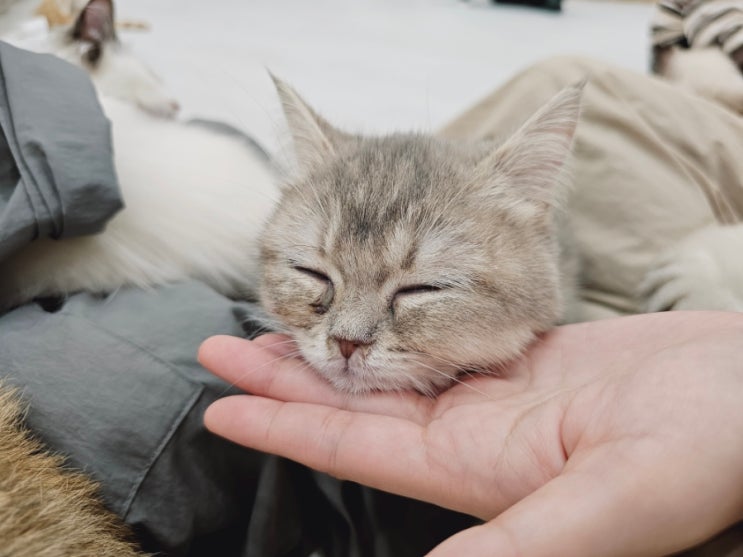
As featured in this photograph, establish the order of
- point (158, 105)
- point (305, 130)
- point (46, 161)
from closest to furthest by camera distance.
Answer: point (46, 161) < point (305, 130) < point (158, 105)

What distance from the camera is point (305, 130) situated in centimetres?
116

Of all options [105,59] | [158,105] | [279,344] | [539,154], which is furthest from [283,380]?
[105,59]

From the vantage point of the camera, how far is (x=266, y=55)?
2.95 metres

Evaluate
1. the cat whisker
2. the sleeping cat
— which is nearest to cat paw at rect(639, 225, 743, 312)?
the sleeping cat

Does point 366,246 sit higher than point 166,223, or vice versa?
point 366,246

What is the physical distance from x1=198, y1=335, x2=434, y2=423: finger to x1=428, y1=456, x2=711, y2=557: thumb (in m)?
0.31

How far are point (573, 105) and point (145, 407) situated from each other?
0.81 m

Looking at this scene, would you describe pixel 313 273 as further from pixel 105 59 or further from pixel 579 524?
pixel 105 59

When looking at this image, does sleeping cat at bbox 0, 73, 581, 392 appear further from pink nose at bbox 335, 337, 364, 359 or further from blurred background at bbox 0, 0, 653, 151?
blurred background at bbox 0, 0, 653, 151

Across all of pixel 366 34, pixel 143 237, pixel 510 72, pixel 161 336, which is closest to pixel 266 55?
pixel 366 34

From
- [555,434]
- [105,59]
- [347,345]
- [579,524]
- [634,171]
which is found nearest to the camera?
[579,524]

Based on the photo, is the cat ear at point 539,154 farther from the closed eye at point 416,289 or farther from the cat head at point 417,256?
the closed eye at point 416,289

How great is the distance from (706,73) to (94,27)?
1862 mm

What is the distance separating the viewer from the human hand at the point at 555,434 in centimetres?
63
